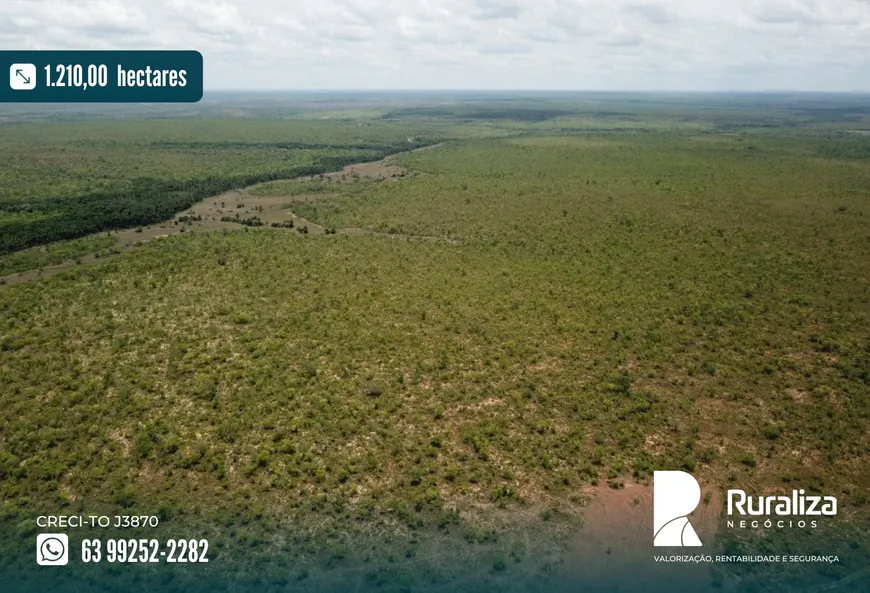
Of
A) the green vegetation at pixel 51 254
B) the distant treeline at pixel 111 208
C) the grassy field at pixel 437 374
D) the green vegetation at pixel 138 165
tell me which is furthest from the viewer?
the green vegetation at pixel 138 165

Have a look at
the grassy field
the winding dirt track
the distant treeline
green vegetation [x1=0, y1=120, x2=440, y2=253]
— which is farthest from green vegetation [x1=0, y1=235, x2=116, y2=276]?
green vegetation [x1=0, y1=120, x2=440, y2=253]

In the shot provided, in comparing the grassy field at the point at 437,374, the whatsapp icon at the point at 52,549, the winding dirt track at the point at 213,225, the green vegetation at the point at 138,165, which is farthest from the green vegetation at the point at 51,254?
the whatsapp icon at the point at 52,549

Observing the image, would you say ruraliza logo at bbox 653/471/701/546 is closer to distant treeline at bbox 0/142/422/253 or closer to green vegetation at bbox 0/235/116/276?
green vegetation at bbox 0/235/116/276

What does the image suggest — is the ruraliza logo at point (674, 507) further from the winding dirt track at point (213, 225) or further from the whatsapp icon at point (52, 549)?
the winding dirt track at point (213, 225)

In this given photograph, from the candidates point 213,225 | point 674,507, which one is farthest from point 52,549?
point 213,225

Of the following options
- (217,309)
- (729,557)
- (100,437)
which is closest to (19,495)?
(100,437)

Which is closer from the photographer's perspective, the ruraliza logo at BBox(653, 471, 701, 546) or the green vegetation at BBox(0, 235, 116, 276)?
the ruraliza logo at BBox(653, 471, 701, 546)

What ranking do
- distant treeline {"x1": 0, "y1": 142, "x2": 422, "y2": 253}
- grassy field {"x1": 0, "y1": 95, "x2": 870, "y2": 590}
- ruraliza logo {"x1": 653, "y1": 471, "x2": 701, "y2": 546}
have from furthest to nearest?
distant treeline {"x1": 0, "y1": 142, "x2": 422, "y2": 253}, grassy field {"x1": 0, "y1": 95, "x2": 870, "y2": 590}, ruraliza logo {"x1": 653, "y1": 471, "x2": 701, "y2": 546}
